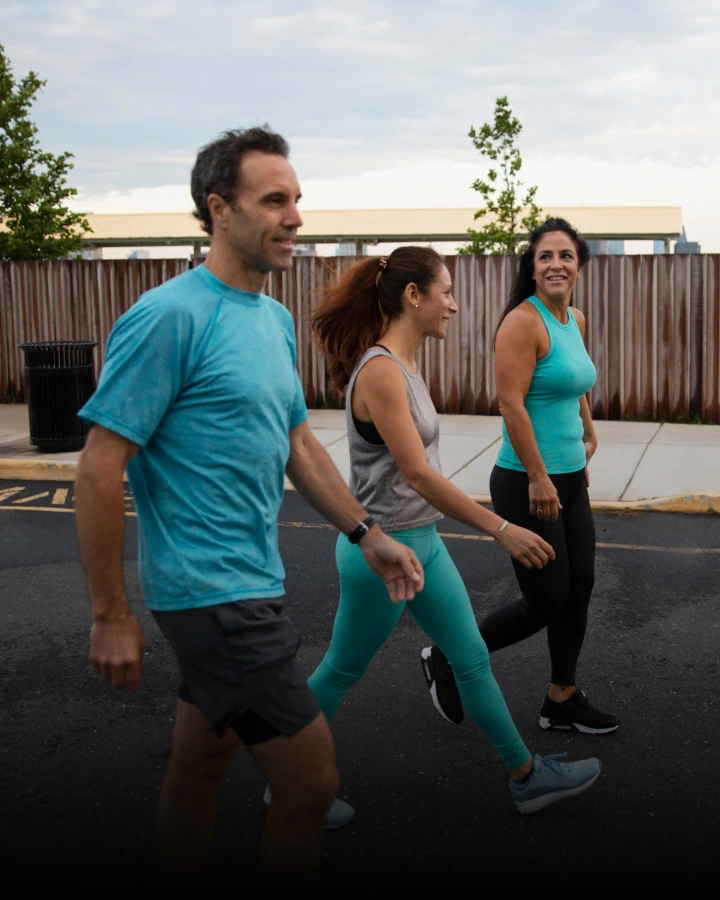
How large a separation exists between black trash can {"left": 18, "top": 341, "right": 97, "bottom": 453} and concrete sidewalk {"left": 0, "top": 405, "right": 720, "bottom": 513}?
0.76 feet

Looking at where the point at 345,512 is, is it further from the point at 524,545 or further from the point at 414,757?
the point at 414,757

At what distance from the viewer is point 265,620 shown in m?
2.45

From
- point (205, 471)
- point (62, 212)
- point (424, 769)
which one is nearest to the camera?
point (205, 471)

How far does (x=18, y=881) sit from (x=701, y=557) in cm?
500

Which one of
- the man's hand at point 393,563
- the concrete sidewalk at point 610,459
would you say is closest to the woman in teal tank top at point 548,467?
the man's hand at point 393,563

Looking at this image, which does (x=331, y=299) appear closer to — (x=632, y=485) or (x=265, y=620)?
(x=265, y=620)

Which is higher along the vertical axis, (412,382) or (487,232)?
(487,232)

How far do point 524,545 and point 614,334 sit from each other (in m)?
10.3

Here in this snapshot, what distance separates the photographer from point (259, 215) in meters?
2.51

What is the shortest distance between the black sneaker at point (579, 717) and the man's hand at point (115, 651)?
2360 millimetres

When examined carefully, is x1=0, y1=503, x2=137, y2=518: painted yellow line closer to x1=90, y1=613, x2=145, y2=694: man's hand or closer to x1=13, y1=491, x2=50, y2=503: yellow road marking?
x1=13, y1=491, x2=50, y2=503: yellow road marking

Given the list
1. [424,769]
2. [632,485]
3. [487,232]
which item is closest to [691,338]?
[632,485]

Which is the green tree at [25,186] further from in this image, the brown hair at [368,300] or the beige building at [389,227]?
the brown hair at [368,300]

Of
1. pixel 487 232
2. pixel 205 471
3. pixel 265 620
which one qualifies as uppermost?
pixel 487 232
